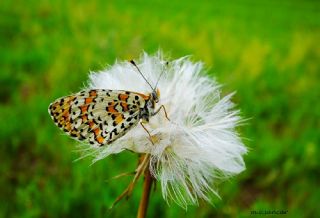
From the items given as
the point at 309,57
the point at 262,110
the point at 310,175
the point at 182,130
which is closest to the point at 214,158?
the point at 182,130

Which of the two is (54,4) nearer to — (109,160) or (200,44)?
(200,44)

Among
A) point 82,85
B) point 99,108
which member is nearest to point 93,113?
point 99,108

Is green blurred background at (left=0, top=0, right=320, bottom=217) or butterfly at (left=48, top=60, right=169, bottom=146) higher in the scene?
green blurred background at (left=0, top=0, right=320, bottom=217)

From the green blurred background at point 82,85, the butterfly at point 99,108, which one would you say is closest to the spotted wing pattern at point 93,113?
the butterfly at point 99,108

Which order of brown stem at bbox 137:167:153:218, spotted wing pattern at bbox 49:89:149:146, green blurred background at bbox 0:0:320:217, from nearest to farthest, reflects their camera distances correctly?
brown stem at bbox 137:167:153:218 < spotted wing pattern at bbox 49:89:149:146 < green blurred background at bbox 0:0:320:217

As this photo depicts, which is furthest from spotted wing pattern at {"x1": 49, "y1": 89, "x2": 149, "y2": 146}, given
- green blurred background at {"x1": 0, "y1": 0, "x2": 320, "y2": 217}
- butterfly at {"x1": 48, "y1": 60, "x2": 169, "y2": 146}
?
green blurred background at {"x1": 0, "y1": 0, "x2": 320, "y2": 217}

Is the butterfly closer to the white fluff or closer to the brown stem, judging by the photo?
the white fluff

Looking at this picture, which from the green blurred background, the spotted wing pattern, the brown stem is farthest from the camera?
the green blurred background
